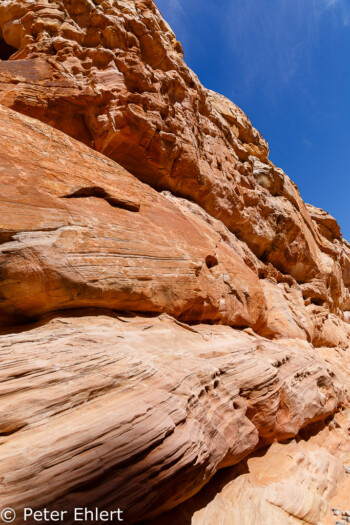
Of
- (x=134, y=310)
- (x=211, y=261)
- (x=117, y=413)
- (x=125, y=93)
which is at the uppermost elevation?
(x=125, y=93)

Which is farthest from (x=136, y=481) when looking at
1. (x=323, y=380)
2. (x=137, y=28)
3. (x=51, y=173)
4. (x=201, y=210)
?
(x=137, y=28)

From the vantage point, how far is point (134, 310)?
20.4ft

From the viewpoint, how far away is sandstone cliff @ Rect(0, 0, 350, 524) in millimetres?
3258

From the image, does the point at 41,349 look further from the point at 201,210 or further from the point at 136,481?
the point at 201,210

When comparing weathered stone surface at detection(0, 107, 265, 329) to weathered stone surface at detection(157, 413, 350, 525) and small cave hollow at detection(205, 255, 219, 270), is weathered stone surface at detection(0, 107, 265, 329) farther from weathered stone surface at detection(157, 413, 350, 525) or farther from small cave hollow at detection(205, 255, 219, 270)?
weathered stone surface at detection(157, 413, 350, 525)

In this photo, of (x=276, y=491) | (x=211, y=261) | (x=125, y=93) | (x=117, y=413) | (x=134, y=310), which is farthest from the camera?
(x=125, y=93)

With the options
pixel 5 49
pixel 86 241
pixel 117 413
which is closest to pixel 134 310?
pixel 86 241

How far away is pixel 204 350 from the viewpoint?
5.90 meters

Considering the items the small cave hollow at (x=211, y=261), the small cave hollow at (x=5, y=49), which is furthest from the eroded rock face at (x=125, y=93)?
the small cave hollow at (x=211, y=261)

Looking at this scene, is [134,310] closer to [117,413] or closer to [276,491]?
[117,413]

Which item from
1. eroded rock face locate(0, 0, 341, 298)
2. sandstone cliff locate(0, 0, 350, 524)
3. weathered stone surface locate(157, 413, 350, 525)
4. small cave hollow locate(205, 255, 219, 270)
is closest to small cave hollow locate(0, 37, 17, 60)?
sandstone cliff locate(0, 0, 350, 524)

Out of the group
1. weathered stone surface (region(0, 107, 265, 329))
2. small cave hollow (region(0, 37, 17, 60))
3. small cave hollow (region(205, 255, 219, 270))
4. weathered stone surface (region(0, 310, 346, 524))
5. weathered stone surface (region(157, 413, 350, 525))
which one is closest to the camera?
weathered stone surface (region(0, 310, 346, 524))

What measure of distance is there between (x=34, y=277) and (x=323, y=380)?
9.73 meters

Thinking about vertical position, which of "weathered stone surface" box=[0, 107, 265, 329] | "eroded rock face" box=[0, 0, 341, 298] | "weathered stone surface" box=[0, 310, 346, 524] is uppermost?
"eroded rock face" box=[0, 0, 341, 298]
